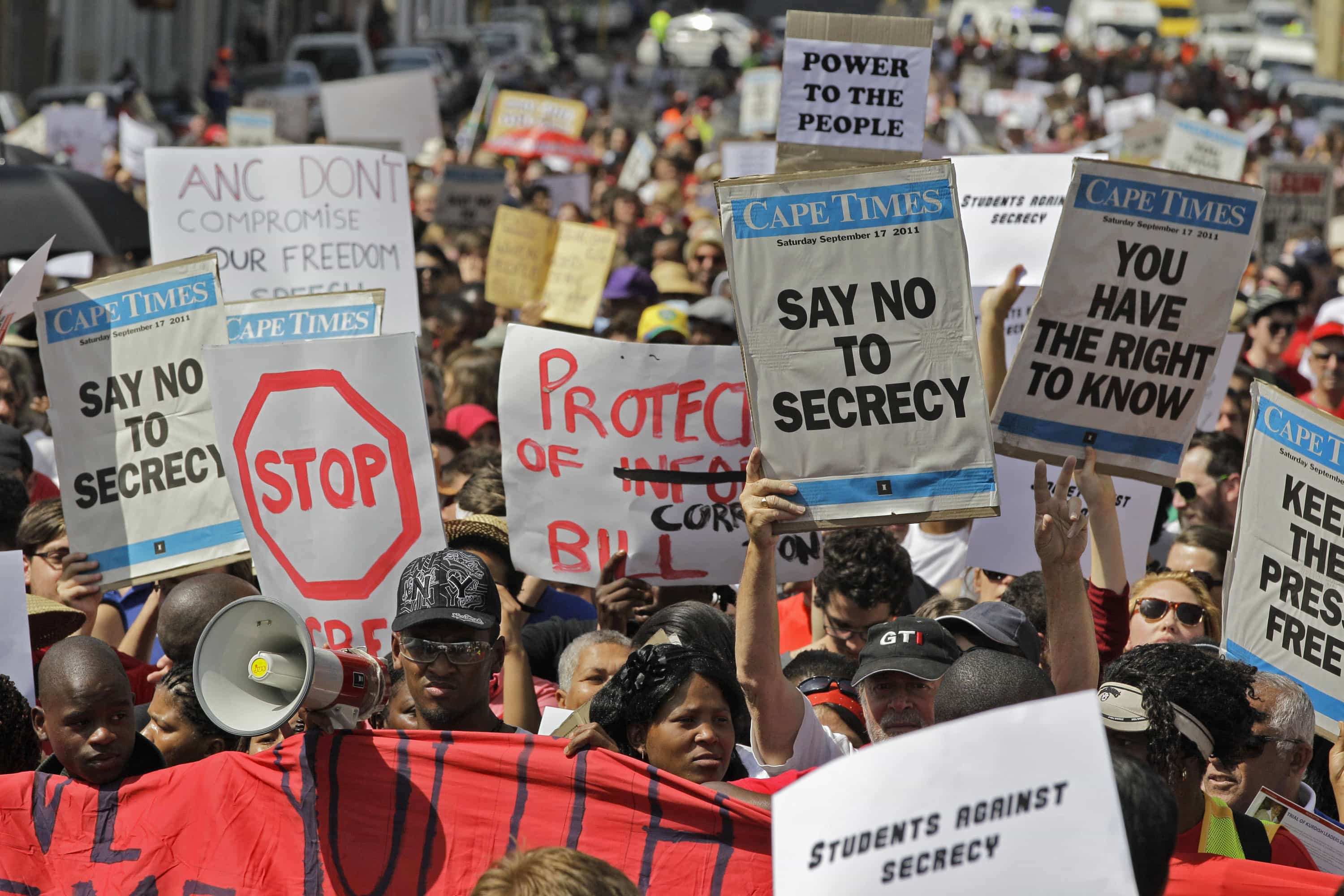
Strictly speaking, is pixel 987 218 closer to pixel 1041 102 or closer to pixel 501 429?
pixel 501 429

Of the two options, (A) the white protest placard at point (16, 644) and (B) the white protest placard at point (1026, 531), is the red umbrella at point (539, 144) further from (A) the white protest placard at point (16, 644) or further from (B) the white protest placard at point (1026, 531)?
(A) the white protest placard at point (16, 644)

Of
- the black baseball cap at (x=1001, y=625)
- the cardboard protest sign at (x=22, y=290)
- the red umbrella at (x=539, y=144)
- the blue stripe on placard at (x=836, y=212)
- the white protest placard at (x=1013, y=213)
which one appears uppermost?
the blue stripe on placard at (x=836, y=212)

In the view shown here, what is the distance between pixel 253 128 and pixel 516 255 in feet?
18.5

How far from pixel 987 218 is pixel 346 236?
8.98 ft

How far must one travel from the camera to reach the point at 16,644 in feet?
14.6

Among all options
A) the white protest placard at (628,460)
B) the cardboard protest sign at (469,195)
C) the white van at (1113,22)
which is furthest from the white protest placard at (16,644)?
the white van at (1113,22)

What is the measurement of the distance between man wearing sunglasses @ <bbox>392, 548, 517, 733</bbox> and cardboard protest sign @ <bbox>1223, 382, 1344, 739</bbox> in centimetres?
204

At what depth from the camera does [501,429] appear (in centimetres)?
548

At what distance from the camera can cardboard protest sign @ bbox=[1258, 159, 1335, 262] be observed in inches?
555

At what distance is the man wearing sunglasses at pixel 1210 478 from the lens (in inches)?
267

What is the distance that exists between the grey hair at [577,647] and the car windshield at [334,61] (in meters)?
27.4

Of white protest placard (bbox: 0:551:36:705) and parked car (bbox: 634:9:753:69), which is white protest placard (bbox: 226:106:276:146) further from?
parked car (bbox: 634:9:753:69)

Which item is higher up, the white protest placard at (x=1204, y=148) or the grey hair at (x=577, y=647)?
the white protest placard at (x=1204, y=148)

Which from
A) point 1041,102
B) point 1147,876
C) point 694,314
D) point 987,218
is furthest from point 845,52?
point 1041,102
